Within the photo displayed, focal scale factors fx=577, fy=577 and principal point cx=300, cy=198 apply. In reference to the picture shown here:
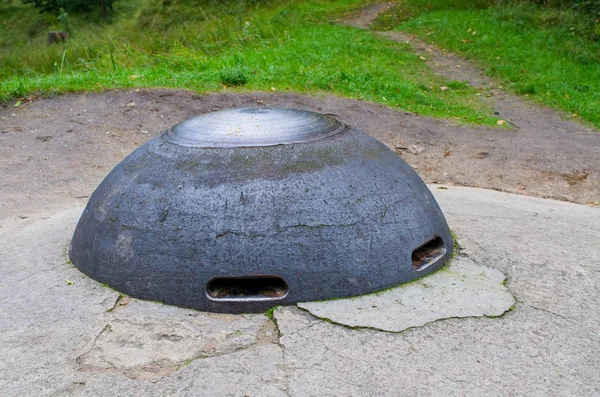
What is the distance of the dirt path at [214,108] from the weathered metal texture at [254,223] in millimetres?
2198

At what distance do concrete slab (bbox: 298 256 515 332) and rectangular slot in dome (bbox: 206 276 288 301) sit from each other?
167mm

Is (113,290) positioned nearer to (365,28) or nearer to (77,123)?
(77,123)

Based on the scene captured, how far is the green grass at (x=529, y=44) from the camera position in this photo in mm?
9047

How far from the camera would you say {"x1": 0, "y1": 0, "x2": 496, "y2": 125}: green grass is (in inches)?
319

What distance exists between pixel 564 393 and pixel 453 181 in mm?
3841

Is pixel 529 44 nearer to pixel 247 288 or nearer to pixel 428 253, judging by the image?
pixel 428 253

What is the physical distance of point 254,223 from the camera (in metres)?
2.78

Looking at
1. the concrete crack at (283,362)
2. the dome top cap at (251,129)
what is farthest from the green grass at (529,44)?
the concrete crack at (283,362)

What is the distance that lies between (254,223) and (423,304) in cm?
92

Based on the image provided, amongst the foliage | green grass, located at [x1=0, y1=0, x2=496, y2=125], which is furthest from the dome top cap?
the foliage

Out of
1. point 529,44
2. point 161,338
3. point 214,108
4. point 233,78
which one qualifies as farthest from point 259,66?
point 161,338

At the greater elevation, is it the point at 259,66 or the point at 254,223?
the point at 254,223

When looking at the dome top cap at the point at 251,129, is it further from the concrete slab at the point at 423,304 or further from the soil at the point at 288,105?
the soil at the point at 288,105

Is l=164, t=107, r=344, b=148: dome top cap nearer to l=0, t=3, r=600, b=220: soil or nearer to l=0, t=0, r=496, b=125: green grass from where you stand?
l=0, t=3, r=600, b=220: soil
